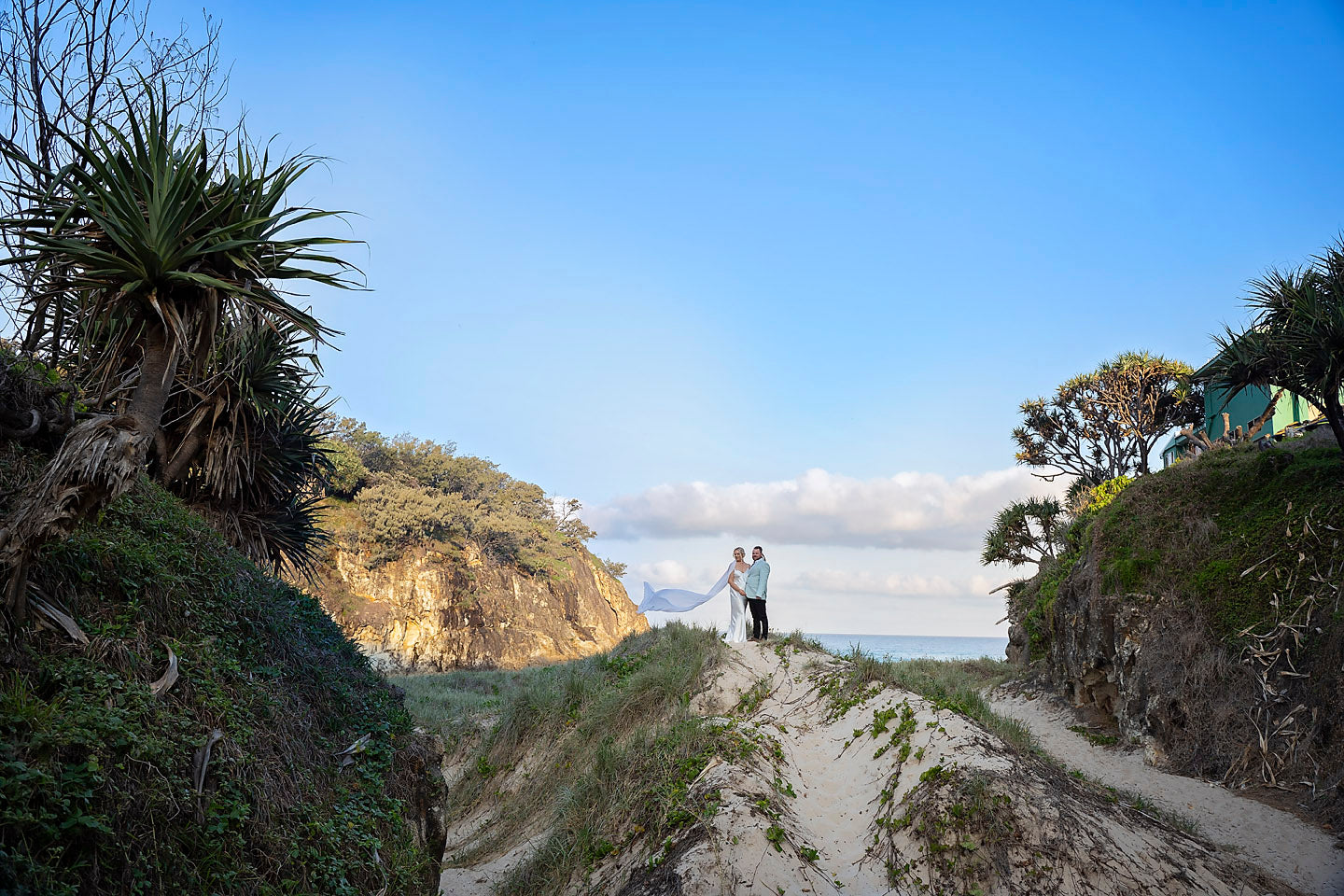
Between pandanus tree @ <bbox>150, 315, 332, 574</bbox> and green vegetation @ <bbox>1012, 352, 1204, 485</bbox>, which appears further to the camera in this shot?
green vegetation @ <bbox>1012, 352, 1204, 485</bbox>

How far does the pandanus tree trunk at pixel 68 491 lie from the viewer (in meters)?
3.79

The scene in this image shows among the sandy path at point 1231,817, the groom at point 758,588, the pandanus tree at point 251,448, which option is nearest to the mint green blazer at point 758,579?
the groom at point 758,588

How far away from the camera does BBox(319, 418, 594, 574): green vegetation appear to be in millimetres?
33125

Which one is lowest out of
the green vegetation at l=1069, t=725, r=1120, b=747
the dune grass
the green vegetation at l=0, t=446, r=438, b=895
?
the green vegetation at l=1069, t=725, r=1120, b=747

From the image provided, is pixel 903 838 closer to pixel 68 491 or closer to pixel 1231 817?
pixel 1231 817

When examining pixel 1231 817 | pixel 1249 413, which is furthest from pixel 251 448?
pixel 1249 413

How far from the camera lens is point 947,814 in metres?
7.20

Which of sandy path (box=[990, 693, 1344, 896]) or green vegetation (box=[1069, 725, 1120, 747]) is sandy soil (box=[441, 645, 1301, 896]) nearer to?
sandy path (box=[990, 693, 1344, 896])

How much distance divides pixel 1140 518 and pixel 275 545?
15.6 meters

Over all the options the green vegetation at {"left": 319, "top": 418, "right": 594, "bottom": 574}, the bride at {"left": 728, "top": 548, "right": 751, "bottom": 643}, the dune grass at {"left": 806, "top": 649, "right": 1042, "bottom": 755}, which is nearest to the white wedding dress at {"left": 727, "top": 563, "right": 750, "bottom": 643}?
the bride at {"left": 728, "top": 548, "right": 751, "bottom": 643}

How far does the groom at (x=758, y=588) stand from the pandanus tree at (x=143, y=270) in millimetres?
10140

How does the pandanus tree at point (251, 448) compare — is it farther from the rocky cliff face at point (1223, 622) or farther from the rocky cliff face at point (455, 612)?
the rocky cliff face at point (455, 612)

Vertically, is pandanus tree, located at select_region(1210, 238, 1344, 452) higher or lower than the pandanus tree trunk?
higher

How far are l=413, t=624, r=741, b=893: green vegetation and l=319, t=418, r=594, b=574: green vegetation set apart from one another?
18.0 metres
